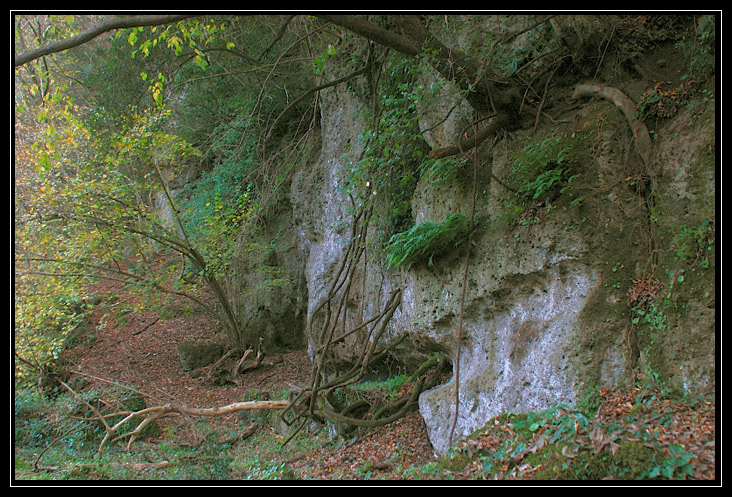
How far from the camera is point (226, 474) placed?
689cm

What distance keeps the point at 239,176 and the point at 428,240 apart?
7553 mm

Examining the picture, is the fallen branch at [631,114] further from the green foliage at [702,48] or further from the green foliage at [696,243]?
the green foliage at [696,243]

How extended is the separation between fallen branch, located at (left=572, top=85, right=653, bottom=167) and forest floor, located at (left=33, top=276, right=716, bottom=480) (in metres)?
2.36

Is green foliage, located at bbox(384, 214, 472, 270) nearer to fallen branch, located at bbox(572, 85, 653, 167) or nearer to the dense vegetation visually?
the dense vegetation

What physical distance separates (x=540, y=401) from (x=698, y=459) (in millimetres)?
1754

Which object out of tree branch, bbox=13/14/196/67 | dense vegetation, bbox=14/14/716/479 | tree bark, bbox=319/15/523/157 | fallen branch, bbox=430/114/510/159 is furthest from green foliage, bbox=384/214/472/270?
tree branch, bbox=13/14/196/67

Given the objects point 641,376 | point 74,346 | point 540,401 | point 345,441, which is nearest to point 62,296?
point 74,346

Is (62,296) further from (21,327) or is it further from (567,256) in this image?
(567,256)

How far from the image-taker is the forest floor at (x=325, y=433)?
3150 mm

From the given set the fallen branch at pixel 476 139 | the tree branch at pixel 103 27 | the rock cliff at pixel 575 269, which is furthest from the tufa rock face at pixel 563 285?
the tree branch at pixel 103 27

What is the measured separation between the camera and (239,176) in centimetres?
1145

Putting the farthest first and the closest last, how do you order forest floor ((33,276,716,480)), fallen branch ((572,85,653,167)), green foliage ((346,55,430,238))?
green foliage ((346,55,430,238)) → fallen branch ((572,85,653,167)) → forest floor ((33,276,716,480))

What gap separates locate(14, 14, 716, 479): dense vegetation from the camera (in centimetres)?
419

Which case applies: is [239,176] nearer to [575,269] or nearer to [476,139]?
[476,139]
